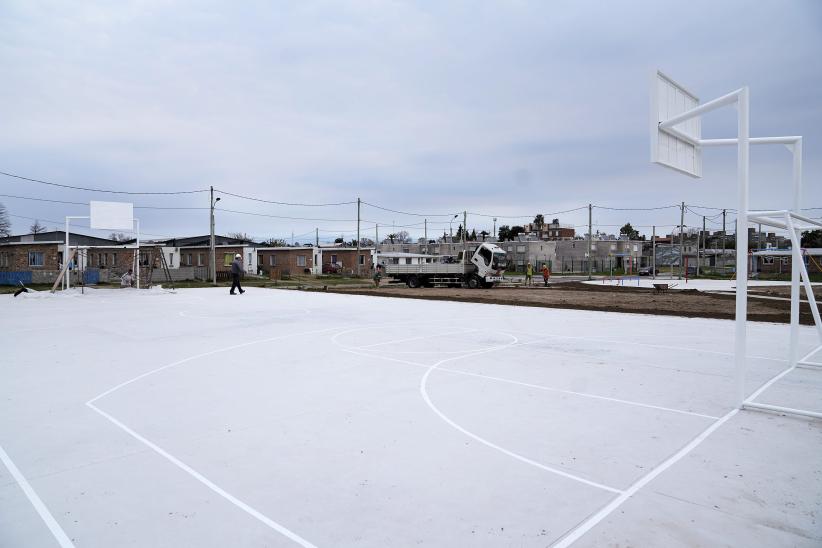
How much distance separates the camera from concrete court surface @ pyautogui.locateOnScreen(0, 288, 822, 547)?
3.37 meters

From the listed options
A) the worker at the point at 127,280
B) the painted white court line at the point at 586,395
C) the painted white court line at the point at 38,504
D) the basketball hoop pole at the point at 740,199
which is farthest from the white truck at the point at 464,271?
the painted white court line at the point at 38,504

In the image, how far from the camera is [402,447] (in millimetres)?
4762

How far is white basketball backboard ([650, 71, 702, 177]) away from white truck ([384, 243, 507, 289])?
23350 millimetres

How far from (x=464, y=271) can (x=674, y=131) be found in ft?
84.0

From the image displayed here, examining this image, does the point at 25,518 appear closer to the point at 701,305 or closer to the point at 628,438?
the point at 628,438

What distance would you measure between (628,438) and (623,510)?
157 centimetres

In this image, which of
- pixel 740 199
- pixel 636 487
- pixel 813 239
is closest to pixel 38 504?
pixel 636 487

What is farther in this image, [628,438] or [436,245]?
[436,245]

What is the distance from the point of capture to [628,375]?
777cm

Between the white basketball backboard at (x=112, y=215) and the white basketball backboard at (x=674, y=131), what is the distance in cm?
2639

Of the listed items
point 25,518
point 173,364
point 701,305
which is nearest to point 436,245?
point 701,305

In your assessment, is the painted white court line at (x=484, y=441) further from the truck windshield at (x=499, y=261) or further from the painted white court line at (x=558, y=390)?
the truck windshield at (x=499, y=261)

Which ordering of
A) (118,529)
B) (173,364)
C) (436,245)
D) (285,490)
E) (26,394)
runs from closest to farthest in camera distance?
(118,529) → (285,490) → (26,394) → (173,364) → (436,245)

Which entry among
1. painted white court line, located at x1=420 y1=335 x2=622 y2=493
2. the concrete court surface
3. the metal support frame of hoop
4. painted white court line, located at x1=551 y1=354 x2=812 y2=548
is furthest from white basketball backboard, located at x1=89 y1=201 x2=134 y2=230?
painted white court line, located at x1=551 y1=354 x2=812 y2=548
